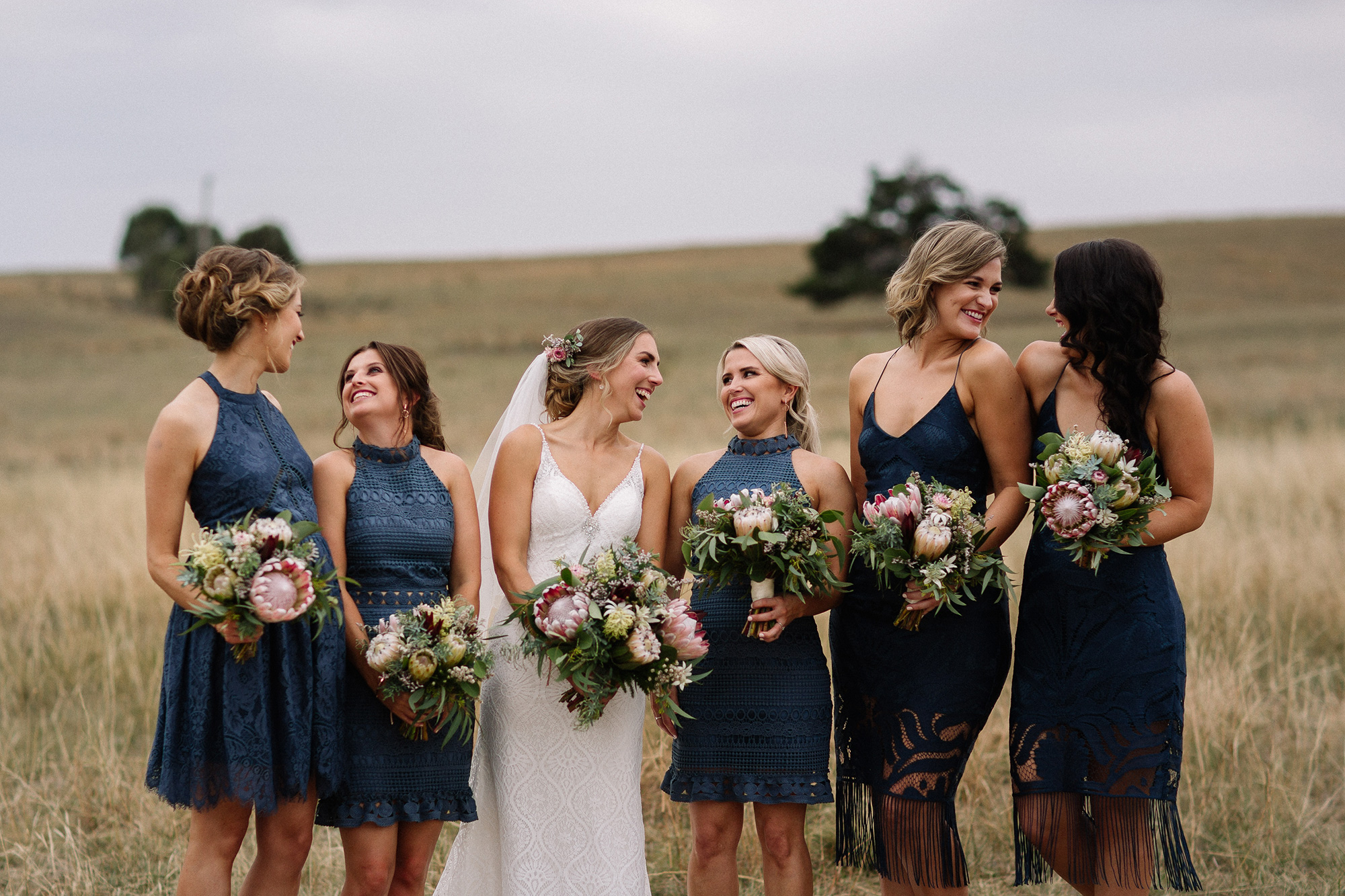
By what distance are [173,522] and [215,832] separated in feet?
3.50

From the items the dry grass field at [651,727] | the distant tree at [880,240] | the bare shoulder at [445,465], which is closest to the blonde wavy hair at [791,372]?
the bare shoulder at [445,465]

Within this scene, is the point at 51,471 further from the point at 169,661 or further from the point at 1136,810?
the point at 1136,810

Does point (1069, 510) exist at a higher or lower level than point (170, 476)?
lower

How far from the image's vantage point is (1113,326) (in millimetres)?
3949

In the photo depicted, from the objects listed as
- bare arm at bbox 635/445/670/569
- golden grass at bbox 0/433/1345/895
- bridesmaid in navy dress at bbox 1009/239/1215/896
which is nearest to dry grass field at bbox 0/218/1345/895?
golden grass at bbox 0/433/1345/895

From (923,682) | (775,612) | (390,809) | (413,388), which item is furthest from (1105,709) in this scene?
(413,388)

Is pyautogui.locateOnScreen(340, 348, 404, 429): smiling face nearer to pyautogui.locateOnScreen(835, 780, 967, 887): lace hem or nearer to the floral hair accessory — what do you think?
the floral hair accessory

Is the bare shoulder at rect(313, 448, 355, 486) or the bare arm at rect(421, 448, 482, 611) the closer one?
the bare shoulder at rect(313, 448, 355, 486)

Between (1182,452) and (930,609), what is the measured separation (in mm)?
1056

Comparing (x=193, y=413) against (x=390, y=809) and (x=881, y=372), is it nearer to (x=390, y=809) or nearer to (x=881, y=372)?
(x=390, y=809)

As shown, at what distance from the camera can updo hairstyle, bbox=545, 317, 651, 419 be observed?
4520mm

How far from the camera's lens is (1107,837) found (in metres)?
4.01

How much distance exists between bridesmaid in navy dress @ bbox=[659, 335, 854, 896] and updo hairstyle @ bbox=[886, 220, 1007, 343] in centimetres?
49

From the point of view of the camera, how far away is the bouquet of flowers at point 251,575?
3375 mm
